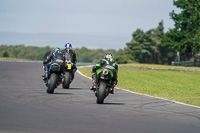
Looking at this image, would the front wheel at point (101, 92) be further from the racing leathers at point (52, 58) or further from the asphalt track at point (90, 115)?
the racing leathers at point (52, 58)

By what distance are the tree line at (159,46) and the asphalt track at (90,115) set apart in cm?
4365

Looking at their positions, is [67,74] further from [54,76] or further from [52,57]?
[54,76]

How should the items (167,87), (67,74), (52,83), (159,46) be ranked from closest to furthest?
1. (52,83)
2. (67,74)
3. (167,87)
4. (159,46)

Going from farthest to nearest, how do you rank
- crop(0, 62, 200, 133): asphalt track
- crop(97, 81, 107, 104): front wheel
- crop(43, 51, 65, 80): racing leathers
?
crop(43, 51, 65, 80): racing leathers, crop(97, 81, 107, 104): front wheel, crop(0, 62, 200, 133): asphalt track

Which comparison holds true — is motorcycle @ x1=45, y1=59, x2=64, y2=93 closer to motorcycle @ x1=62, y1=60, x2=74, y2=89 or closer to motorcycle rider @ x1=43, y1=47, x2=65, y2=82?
motorcycle rider @ x1=43, y1=47, x2=65, y2=82

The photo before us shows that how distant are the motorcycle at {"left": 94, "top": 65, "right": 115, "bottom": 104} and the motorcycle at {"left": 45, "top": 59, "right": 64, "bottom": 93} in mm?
2599

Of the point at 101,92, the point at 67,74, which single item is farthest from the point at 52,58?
the point at 101,92

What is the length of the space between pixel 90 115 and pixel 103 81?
2.77m

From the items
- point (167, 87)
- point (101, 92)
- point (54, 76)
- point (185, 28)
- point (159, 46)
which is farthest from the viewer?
point (159, 46)

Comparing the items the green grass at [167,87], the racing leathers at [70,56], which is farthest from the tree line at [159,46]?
the racing leathers at [70,56]

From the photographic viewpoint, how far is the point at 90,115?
10.7m

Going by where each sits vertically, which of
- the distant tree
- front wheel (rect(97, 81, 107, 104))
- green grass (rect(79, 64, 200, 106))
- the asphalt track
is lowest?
green grass (rect(79, 64, 200, 106))

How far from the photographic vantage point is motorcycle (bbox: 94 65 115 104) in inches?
517

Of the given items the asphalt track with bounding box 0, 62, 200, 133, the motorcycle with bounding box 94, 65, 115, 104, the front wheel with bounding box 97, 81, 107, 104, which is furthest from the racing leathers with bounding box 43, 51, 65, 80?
the front wheel with bounding box 97, 81, 107, 104
